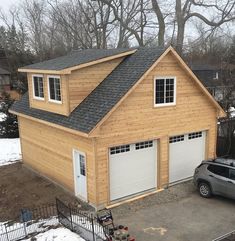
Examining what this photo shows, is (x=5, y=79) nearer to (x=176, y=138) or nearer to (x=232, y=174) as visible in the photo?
(x=176, y=138)

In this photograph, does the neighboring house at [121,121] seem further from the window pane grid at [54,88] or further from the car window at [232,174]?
the car window at [232,174]

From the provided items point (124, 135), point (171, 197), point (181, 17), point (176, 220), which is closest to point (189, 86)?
point (124, 135)

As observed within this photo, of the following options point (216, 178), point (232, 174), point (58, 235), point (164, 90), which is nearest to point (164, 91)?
point (164, 90)

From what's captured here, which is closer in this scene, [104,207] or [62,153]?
[104,207]

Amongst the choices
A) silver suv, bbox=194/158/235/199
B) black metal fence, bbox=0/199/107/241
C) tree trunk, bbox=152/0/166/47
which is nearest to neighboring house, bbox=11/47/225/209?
black metal fence, bbox=0/199/107/241

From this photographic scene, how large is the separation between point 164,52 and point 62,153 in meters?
6.49

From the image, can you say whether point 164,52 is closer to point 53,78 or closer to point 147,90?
point 147,90

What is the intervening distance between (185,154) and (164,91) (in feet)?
11.8

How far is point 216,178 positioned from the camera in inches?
572

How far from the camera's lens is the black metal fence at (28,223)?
12.0m

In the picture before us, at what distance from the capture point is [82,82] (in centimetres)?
1508

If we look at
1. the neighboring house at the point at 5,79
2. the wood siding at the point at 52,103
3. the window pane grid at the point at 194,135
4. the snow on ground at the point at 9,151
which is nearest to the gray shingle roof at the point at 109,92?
the wood siding at the point at 52,103

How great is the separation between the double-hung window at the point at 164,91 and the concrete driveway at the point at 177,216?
413 cm

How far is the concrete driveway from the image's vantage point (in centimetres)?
1212
